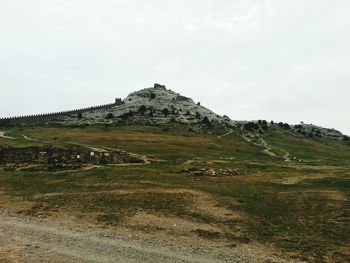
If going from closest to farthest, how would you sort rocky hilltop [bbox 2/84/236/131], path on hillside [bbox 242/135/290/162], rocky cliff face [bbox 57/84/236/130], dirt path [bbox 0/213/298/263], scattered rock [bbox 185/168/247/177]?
dirt path [bbox 0/213/298/263], scattered rock [bbox 185/168/247/177], path on hillside [bbox 242/135/290/162], rocky hilltop [bbox 2/84/236/131], rocky cliff face [bbox 57/84/236/130]

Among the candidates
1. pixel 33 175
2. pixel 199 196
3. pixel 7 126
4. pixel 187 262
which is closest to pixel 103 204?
pixel 199 196

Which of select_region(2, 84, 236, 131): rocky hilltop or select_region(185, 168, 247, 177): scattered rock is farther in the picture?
select_region(2, 84, 236, 131): rocky hilltop

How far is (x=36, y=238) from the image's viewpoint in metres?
31.5

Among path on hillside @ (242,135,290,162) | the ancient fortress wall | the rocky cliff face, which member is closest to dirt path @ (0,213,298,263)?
path on hillside @ (242,135,290,162)

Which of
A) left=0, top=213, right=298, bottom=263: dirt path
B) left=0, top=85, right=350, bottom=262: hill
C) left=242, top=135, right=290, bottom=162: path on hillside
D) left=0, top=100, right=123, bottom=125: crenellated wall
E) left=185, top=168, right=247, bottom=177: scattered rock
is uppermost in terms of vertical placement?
left=0, top=100, right=123, bottom=125: crenellated wall

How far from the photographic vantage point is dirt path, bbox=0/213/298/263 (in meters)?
27.4

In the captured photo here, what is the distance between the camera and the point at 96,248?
2927 cm

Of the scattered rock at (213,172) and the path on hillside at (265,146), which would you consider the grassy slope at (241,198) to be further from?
the path on hillside at (265,146)

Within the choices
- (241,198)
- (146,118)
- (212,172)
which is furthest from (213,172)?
(146,118)

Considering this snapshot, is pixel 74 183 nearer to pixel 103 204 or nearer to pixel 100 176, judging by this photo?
pixel 100 176

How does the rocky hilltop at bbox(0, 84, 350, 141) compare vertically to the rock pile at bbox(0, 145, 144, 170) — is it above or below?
above

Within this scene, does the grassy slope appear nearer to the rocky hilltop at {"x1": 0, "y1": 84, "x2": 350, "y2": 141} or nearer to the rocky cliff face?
the rocky hilltop at {"x1": 0, "y1": 84, "x2": 350, "y2": 141}

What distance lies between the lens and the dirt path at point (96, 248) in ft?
89.8

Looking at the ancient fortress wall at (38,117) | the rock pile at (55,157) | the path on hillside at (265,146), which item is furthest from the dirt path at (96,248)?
the ancient fortress wall at (38,117)
